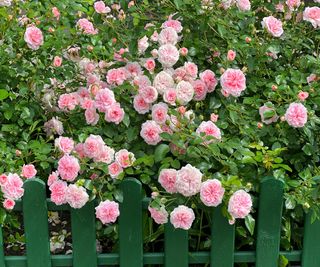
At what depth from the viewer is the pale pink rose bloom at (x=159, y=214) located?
233 cm

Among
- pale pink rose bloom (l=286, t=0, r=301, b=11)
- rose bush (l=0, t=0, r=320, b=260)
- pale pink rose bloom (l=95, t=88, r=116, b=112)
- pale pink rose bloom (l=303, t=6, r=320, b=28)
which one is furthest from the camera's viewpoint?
pale pink rose bloom (l=286, t=0, r=301, b=11)

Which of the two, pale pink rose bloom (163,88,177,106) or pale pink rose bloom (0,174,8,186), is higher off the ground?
pale pink rose bloom (163,88,177,106)

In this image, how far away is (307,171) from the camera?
2428 mm

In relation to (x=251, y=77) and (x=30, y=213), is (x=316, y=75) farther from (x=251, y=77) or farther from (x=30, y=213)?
(x=30, y=213)

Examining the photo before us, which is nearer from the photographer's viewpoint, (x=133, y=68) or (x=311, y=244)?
(x=311, y=244)

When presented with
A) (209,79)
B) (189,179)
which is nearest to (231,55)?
(209,79)

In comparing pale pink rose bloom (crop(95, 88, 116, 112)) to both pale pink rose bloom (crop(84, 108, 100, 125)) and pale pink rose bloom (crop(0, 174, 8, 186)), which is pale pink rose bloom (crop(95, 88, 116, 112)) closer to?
pale pink rose bloom (crop(84, 108, 100, 125))

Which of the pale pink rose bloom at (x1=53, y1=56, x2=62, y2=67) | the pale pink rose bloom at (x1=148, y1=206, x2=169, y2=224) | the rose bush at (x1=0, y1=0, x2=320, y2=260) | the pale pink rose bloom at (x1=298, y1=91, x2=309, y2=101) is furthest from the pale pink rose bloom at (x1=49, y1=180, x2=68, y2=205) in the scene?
the pale pink rose bloom at (x1=298, y1=91, x2=309, y2=101)

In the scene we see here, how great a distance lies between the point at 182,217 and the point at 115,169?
289mm

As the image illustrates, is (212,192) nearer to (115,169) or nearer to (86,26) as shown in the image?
(115,169)

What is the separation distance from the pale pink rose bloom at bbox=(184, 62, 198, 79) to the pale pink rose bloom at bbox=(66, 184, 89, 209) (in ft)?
2.04

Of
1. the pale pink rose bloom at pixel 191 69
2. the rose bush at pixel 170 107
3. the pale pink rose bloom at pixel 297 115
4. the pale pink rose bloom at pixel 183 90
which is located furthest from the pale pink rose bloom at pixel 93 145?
the pale pink rose bloom at pixel 297 115

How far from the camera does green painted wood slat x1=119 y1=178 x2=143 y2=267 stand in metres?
2.37

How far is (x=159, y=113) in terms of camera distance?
2.46 metres
